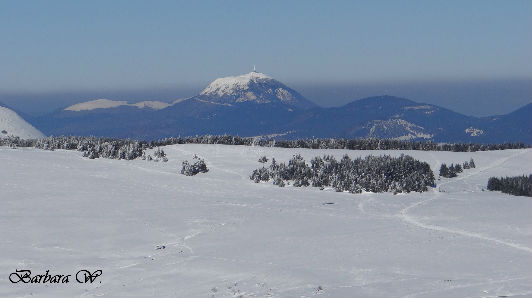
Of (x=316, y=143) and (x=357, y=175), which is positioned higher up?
(x=316, y=143)

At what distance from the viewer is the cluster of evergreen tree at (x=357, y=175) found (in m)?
104

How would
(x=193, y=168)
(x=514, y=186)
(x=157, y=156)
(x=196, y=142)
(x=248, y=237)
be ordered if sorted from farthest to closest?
1. (x=196, y=142)
2. (x=157, y=156)
3. (x=193, y=168)
4. (x=514, y=186)
5. (x=248, y=237)

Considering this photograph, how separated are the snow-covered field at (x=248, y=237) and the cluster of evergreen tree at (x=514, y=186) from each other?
10.9 ft

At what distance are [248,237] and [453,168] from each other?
265ft

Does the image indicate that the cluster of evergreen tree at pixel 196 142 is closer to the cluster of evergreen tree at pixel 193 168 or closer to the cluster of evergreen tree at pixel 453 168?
the cluster of evergreen tree at pixel 193 168

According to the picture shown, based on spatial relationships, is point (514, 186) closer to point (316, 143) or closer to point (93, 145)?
point (316, 143)

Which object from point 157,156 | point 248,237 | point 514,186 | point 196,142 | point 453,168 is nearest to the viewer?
point 248,237

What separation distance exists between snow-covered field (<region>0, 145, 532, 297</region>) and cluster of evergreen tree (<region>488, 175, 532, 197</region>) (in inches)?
130

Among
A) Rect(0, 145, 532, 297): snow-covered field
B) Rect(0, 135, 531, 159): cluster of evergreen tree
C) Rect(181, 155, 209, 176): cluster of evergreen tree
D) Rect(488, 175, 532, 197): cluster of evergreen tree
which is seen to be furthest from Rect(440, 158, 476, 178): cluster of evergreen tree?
Rect(181, 155, 209, 176): cluster of evergreen tree

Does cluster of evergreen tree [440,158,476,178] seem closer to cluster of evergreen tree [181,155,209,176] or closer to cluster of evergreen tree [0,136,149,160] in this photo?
cluster of evergreen tree [181,155,209,176]

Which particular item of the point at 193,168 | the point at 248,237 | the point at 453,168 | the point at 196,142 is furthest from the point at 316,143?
the point at 248,237

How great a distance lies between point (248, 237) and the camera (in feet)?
196

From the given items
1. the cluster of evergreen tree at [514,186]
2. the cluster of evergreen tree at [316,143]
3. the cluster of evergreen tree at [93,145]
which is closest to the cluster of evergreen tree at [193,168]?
the cluster of evergreen tree at [93,145]

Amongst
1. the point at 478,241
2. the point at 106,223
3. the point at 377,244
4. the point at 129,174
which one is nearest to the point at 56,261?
the point at 106,223
